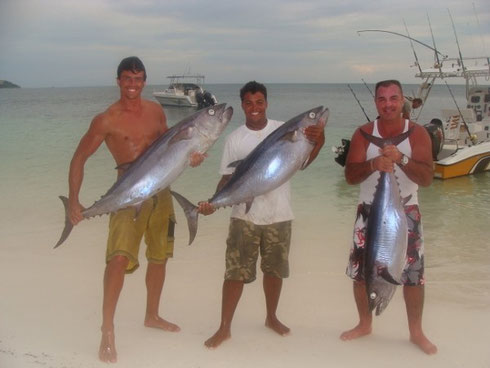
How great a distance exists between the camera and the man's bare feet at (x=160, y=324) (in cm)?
407

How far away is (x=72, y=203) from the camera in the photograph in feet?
11.6

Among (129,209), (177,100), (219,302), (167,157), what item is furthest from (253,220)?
(177,100)

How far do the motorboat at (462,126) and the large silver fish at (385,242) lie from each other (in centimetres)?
1020

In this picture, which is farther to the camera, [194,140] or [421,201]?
[421,201]

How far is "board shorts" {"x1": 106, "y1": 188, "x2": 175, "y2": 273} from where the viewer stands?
11.8ft

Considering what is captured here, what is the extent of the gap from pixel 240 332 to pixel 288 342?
40 cm

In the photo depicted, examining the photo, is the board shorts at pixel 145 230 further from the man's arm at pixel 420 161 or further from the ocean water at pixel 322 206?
the ocean water at pixel 322 206

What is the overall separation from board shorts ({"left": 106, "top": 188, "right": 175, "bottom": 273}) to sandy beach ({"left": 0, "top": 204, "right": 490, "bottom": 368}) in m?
0.67

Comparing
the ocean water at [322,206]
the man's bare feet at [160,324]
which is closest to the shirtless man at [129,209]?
the man's bare feet at [160,324]

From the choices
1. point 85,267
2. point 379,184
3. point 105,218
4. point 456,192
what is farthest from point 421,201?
point 379,184

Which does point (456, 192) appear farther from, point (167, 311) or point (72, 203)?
point (72, 203)

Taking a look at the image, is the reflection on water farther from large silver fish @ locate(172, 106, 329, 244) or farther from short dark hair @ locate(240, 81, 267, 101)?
short dark hair @ locate(240, 81, 267, 101)

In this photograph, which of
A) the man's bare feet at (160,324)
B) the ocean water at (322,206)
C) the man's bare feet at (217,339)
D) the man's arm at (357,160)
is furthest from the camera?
the ocean water at (322,206)

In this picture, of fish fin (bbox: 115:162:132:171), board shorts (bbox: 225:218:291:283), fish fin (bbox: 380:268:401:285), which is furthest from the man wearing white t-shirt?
fish fin (bbox: 380:268:401:285)
